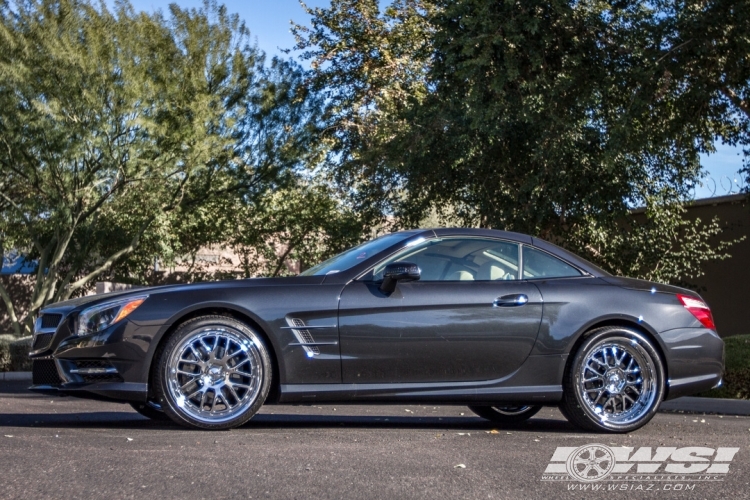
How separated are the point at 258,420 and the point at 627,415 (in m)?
2.84

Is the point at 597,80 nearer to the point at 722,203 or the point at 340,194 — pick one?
the point at 722,203

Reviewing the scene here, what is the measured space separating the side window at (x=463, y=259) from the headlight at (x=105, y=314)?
1.72 metres

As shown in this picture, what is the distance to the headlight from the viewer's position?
6578 millimetres

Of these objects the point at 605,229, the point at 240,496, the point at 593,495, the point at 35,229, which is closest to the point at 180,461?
the point at 240,496

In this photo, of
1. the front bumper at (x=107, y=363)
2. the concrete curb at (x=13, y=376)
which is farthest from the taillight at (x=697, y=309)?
the concrete curb at (x=13, y=376)

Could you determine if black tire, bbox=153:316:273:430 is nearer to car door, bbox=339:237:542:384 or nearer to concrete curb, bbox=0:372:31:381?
car door, bbox=339:237:542:384

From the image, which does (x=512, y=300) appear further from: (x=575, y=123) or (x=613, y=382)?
(x=575, y=123)

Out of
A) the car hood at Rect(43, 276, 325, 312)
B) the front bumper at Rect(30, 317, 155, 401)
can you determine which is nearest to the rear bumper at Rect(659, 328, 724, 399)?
the car hood at Rect(43, 276, 325, 312)

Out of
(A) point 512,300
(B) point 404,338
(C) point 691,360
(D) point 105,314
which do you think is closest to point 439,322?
(B) point 404,338

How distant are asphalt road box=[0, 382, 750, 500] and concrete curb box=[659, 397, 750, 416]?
1.86 m

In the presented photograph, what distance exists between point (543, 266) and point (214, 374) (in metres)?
2.63

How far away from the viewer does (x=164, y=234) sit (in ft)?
73.5

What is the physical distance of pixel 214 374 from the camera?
657 centimetres

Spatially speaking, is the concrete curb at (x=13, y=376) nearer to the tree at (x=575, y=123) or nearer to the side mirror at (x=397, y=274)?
the tree at (x=575, y=123)
